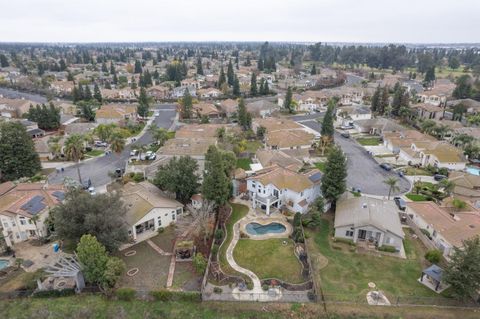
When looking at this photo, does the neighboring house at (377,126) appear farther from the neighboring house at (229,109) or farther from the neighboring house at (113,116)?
the neighboring house at (113,116)

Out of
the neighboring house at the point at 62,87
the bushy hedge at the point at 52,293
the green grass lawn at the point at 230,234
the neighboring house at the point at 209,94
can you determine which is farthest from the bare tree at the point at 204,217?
the neighboring house at the point at 62,87

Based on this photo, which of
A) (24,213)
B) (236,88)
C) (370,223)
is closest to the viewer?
(370,223)

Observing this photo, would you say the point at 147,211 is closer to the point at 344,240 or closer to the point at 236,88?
the point at 344,240

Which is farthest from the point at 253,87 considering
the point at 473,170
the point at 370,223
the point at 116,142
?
the point at 370,223

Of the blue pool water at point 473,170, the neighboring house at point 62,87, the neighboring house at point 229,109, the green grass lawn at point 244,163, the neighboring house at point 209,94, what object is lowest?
the green grass lawn at point 244,163

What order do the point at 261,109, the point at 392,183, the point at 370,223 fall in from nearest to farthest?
the point at 370,223
the point at 392,183
the point at 261,109

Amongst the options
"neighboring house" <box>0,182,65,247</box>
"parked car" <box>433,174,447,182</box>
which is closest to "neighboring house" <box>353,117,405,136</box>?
"parked car" <box>433,174,447,182</box>
